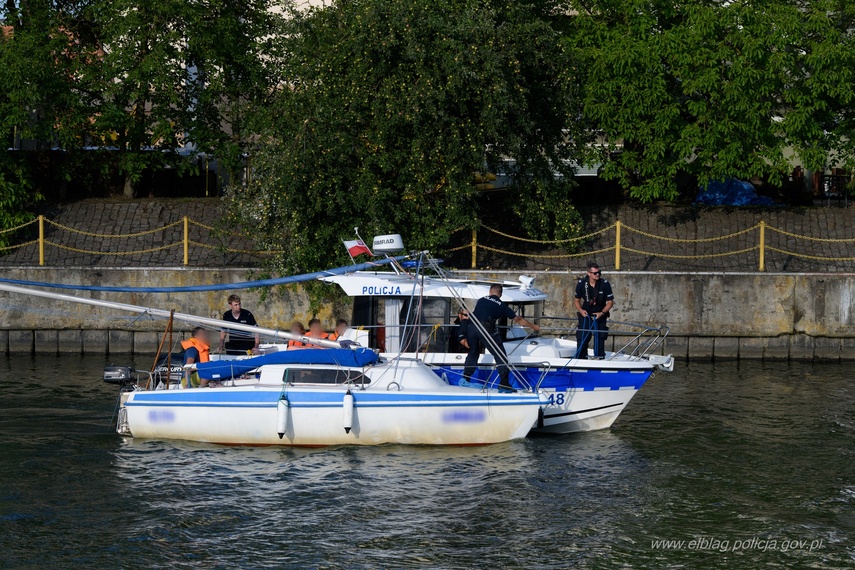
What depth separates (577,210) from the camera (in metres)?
28.9

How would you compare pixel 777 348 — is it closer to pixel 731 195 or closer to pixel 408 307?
pixel 731 195

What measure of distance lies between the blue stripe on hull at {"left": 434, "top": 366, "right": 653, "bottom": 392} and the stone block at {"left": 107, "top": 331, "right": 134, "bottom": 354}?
1125 cm

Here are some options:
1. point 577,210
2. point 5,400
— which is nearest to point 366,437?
point 5,400

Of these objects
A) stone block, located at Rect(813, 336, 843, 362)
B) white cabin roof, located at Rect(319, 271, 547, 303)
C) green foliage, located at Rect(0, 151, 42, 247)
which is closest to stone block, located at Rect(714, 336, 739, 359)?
stone block, located at Rect(813, 336, 843, 362)

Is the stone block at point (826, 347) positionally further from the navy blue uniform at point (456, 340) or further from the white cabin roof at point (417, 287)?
the navy blue uniform at point (456, 340)

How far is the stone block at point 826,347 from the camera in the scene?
2617 centimetres

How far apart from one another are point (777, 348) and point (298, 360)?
1361 cm

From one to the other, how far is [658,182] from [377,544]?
17.8m

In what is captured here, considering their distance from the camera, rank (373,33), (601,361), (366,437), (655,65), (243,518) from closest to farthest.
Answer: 1. (243,518)
2. (366,437)
3. (601,361)
4. (373,33)
5. (655,65)

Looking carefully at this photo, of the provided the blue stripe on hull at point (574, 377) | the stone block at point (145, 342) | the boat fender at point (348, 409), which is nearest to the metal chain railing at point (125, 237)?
the stone block at point (145, 342)

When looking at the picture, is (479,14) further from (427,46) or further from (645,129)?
(645,129)

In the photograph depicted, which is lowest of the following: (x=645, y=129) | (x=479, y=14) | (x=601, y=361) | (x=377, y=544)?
(x=377, y=544)

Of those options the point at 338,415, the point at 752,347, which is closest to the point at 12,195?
the point at 338,415

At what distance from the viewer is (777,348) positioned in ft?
86.1
